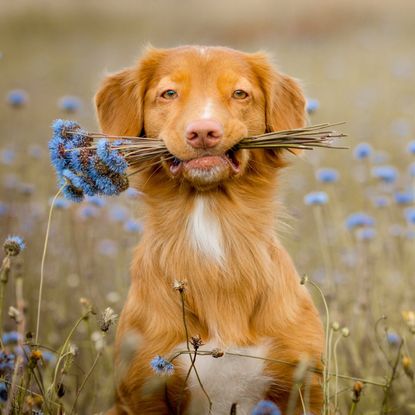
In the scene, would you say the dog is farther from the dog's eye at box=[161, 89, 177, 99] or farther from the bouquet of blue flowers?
the bouquet of blue flowers

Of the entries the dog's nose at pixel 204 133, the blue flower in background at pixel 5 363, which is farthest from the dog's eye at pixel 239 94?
the blue flower in background at pixel 5 363

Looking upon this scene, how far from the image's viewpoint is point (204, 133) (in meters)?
2.99

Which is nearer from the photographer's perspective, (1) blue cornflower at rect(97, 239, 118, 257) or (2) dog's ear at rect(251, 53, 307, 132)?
(2) dog's ear at rect(251, 53, 307, 132)

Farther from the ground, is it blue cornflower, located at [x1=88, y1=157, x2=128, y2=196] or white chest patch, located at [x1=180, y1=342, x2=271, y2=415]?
blue cornflower, located at [x1=88, y1=157, x2=128, y2=196]

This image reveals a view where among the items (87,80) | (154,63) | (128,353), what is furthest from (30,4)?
(128,353)

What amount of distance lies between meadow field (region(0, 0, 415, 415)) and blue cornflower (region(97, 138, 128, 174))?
0.43m

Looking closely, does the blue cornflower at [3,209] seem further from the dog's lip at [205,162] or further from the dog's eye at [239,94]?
the dog's eye at [239,94]

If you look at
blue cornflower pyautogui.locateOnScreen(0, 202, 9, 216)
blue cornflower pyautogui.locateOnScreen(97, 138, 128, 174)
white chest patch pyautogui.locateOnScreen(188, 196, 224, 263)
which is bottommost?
blue cornflower pyautogui.locateOnScreen(0, 202, 9, 216)

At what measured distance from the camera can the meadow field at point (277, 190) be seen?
3672 millimetres

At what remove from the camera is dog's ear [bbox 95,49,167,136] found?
141 inches

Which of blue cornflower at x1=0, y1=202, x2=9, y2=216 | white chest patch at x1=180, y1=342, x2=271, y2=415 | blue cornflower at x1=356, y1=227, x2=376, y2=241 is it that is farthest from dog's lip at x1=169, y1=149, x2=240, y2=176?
blue cornflower at x1=0, y1=202, x2=9, y2=216

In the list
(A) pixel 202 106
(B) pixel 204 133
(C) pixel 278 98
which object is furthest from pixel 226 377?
(C) pixel 278 98

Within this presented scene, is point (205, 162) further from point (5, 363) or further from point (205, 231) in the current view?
point (5, 363)

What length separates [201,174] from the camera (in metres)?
3.13
